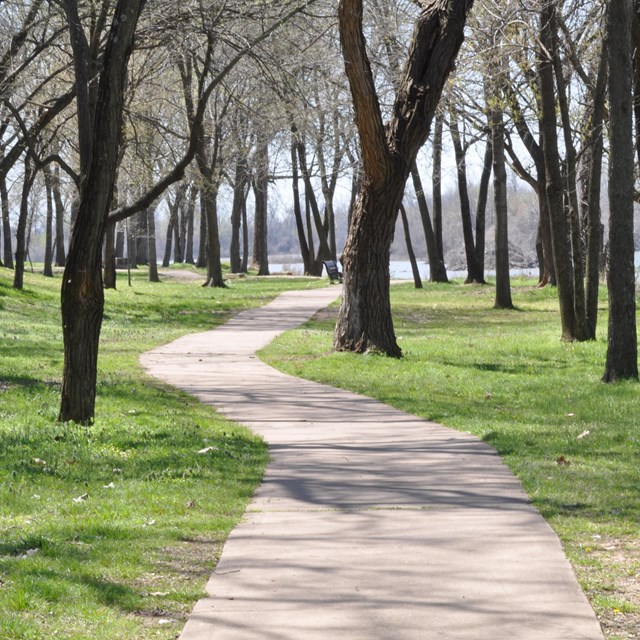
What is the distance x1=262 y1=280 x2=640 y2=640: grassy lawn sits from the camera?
628 cm

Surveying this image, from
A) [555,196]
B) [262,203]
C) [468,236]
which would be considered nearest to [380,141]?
[555,196]

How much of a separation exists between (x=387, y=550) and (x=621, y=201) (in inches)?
336

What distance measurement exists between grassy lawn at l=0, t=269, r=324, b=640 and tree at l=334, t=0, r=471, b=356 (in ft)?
13.0

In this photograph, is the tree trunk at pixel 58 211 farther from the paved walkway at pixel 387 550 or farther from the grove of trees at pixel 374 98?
the paved walkway at pixel 387 550

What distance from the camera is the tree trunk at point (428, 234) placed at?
41.4 m

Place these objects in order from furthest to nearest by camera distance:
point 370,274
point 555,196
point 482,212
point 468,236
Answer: point 482,212
point 468,236
point 555,196
point 370,274

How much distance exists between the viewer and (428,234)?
140 ft

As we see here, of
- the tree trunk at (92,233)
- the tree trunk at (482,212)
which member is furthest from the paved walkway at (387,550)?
the tree trunk at (482,212)

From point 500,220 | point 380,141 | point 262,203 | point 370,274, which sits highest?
point 262,203

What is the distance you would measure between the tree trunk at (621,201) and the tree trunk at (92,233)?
236 inches

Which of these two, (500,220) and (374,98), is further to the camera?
(500,220)

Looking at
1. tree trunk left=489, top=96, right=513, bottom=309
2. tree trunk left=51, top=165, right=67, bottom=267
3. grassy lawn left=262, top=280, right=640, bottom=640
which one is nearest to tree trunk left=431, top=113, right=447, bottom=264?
tree trunk left=489, top=96, right=513, bottom=309

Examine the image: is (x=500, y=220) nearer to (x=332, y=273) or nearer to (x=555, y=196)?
(x=555, y=196)

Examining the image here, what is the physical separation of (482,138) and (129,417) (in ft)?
72.2
